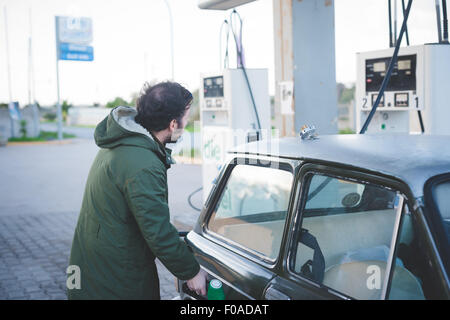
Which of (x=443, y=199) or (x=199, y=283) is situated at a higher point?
(x=443, y=199)

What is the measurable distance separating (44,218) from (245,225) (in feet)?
22.9

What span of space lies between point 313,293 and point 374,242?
0.40 metres

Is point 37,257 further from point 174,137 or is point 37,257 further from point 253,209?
point 174,137

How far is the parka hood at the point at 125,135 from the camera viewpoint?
263cm

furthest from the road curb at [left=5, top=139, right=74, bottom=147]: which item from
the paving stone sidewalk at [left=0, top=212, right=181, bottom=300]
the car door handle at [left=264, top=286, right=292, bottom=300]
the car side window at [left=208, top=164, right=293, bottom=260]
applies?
the car door handle at [left=264, top=286, right=292, bottom=300]

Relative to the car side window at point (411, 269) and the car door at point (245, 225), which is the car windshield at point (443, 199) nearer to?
the car side window at point (411, 269)

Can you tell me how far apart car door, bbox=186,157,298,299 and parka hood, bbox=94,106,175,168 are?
0.44 meters

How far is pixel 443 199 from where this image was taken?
1.91 metres

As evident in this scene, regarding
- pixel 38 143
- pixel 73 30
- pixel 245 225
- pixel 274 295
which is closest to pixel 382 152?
pixel 274 295

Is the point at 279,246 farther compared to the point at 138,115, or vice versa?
the point at 138,115

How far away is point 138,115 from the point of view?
9.21ft
